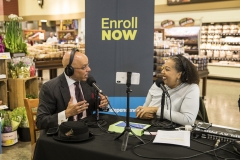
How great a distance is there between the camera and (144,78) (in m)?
3.35

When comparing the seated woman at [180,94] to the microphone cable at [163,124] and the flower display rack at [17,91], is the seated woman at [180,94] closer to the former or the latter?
the microphone cable at [163,124]

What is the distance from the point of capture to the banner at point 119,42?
3221 millimetres

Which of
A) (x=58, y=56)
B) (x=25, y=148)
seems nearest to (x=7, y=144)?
(x=25, y=148)

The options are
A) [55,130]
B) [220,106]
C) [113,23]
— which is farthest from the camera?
[220,106]

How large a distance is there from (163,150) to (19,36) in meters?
3.58

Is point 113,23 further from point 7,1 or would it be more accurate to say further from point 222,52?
point 7,1

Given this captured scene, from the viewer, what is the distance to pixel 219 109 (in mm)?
5992

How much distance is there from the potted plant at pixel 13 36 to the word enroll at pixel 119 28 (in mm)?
1877

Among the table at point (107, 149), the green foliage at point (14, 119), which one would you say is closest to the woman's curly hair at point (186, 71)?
the table at point (107, 149)

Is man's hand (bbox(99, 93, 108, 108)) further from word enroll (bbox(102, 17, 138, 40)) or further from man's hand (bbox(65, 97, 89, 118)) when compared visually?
word enroll (bbox(102, 17, 138, 40))

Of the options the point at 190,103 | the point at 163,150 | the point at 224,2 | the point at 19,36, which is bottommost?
the point at 163,150

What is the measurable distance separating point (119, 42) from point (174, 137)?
169 cm

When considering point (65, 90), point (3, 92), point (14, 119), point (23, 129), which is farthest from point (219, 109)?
point (65, 90)

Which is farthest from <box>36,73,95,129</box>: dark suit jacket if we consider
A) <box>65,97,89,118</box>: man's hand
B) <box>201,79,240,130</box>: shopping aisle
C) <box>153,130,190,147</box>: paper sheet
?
<box>201,79,240,130</box>: shopping aisle
